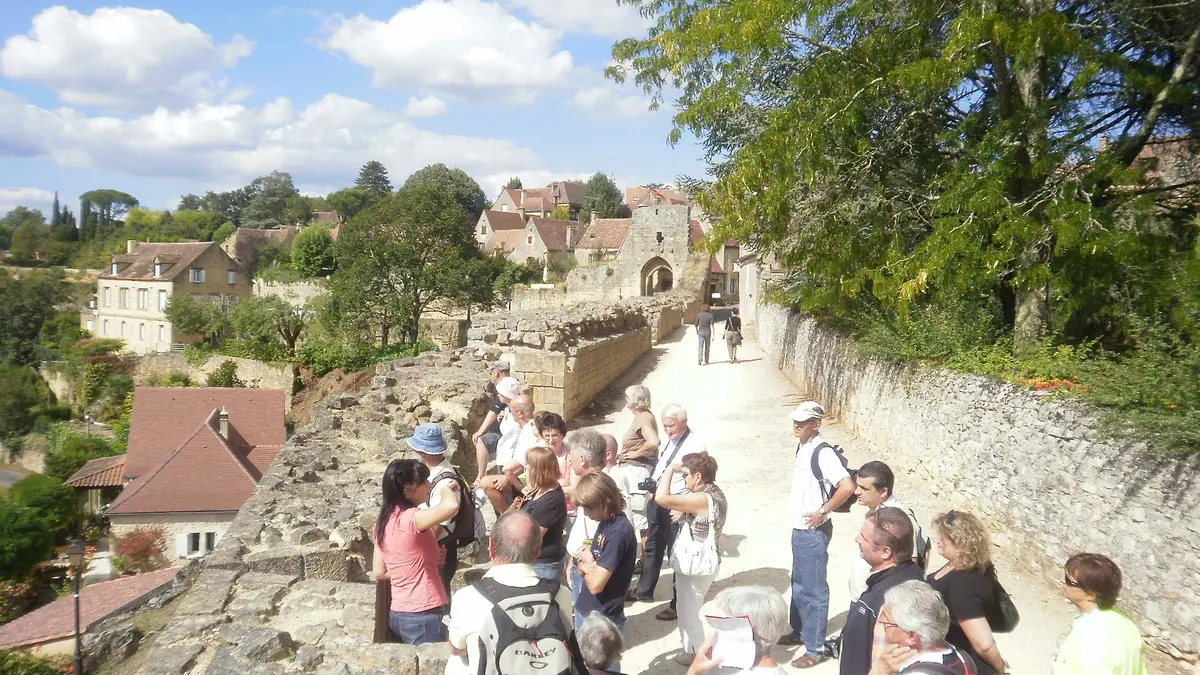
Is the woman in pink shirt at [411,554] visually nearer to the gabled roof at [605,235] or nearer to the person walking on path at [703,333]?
the person walking on path at [703,333]

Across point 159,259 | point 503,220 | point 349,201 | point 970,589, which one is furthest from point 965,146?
point 349,201

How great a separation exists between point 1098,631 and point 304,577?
4.10 metres

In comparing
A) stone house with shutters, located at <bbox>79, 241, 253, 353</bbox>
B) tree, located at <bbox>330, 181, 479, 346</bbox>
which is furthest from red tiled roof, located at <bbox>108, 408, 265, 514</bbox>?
stone house with shutters, located at <bbox>79, 241, 253, 353</bbox>

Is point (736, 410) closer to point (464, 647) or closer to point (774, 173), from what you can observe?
point (774, 173)

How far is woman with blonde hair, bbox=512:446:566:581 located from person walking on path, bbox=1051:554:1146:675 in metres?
2.45

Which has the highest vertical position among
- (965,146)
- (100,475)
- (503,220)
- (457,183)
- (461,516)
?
(457,183)

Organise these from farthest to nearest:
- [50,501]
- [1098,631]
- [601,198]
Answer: [601,198], [50,501], [1098,631]

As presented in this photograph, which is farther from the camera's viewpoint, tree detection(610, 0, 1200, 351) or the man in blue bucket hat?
tree detection(610, 0, 1200, 351)

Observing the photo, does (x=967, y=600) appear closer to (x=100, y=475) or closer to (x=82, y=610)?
(x=82, y=610)

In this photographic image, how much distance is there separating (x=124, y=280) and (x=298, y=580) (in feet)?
175

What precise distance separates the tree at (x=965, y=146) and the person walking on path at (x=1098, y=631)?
4560mm

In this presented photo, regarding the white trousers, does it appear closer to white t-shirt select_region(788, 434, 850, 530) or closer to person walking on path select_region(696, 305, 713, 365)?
white t-shirt select_region(788, 434, 850, 530)

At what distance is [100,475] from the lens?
29375mm

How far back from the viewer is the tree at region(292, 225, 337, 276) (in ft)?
170
